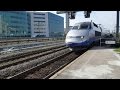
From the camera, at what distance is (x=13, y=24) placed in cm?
9725

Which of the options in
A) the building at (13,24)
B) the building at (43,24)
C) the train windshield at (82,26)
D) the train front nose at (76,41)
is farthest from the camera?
Result: the building at (43,24)

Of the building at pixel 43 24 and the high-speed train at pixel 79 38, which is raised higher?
the building at pixel 43 24

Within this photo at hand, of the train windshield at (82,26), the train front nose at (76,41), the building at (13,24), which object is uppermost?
the building at (13,24)

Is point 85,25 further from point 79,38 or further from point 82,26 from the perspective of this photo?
point 79,38

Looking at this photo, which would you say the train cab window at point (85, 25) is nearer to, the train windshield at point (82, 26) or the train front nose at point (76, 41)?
the train windshield at point (82, 26)


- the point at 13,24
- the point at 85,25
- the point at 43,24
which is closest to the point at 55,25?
the point at 43,24

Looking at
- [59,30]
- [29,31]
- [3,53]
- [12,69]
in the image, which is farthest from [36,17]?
[12,69]

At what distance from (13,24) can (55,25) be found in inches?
1443

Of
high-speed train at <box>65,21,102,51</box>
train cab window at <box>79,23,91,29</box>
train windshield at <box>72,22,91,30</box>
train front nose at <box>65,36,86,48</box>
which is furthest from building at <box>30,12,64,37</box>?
train front nose at <box>65,36,86,48</box>

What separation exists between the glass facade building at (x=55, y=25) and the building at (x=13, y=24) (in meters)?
15.1

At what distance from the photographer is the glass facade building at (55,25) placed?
121m

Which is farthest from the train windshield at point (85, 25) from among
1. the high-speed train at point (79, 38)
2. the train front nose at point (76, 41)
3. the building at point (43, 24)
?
the building at point (43, 24)
